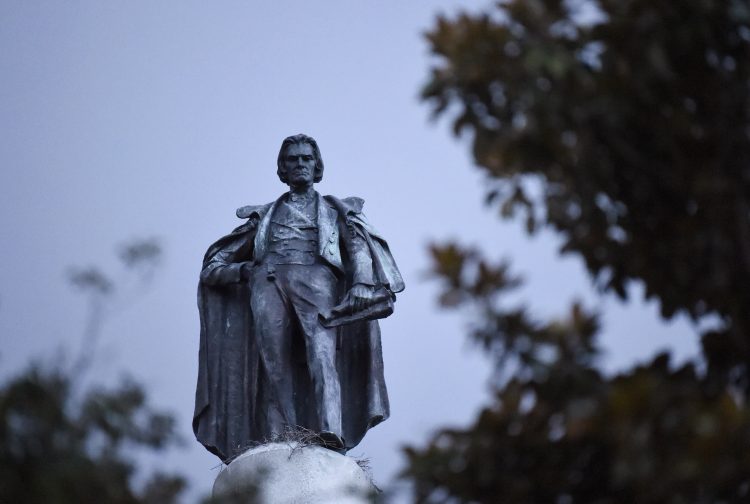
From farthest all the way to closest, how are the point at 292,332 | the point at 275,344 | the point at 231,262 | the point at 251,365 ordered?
the point at 231,262 < the point at 251,365 < the point at 292,332 < the point at 275,344

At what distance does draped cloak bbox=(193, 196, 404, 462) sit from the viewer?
11219 millimetres

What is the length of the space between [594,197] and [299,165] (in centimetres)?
512

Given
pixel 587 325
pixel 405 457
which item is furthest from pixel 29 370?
pixel 587 325

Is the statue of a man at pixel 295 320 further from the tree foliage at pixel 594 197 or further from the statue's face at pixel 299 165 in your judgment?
the tree foliage at pixel 594 197

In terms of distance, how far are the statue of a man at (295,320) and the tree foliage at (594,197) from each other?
407 centimetres

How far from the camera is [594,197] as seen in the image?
688 cm

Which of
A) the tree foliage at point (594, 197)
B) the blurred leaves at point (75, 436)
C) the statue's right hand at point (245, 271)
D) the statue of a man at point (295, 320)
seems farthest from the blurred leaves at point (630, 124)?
the statue's right hand at point (245, 271)

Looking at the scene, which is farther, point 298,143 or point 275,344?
point 298,143

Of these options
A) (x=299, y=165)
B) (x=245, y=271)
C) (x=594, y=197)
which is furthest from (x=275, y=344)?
(x=594, y=197)

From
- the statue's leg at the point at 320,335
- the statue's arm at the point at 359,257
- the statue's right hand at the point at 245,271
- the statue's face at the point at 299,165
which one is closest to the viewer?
the statue's leg at the point at 320,335

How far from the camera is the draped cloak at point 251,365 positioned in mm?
11219

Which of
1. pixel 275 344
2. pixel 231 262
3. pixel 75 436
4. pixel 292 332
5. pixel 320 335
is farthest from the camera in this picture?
pixel 231 262

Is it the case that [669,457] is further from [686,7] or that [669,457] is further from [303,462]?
[303,462]

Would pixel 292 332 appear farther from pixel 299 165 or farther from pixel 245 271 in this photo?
pixel 299 165
